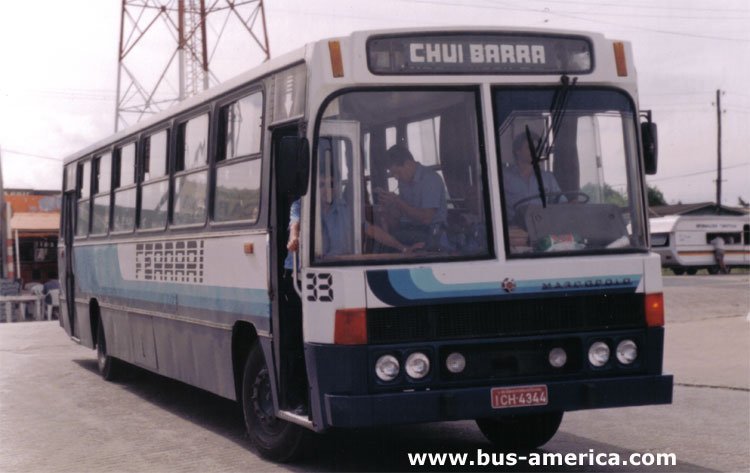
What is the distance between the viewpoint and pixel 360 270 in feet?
24.2

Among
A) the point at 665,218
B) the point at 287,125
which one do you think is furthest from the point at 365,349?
the point at 665,218

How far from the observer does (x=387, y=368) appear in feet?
24.2

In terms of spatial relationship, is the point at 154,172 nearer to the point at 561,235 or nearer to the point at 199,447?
the point at 199,447

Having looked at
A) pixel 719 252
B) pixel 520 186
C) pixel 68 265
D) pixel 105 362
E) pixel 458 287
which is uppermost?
pixel 719 252

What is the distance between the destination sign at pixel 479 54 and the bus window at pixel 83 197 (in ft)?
28.6

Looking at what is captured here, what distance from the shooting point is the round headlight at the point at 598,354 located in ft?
25.4

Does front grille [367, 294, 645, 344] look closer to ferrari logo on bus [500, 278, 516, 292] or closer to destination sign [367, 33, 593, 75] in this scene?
ferrari logo on bus [500, 278, 516, 292]

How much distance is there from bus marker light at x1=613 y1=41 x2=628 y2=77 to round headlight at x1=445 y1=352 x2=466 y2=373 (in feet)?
7.75

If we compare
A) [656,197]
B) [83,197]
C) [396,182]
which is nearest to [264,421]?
[396,182]

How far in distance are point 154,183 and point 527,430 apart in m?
4.96

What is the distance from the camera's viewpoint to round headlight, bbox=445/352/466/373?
7480 millimetres

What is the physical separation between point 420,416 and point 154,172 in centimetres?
566

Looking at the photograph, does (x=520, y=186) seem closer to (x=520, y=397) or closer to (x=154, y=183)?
(x=520, y=397)

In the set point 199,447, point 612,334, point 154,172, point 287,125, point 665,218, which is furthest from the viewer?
point 665,218
